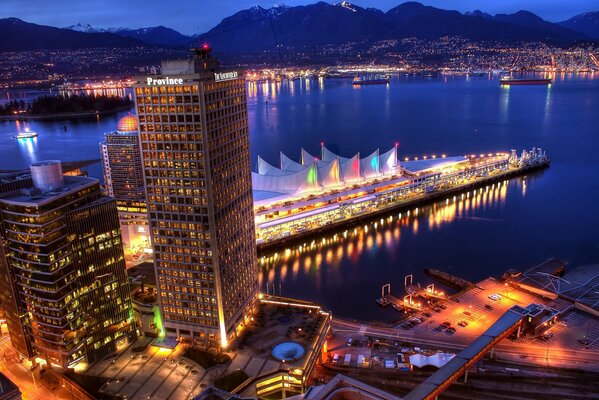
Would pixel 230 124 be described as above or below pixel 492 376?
above

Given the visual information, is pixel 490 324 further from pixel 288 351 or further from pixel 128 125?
pixel 128 125

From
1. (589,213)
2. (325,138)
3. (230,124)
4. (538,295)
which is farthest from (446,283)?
(325,138)

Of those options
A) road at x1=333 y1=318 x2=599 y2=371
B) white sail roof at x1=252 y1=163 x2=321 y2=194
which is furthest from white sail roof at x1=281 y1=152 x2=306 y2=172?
road at x1=333 y1=318 x2=599 y2=371

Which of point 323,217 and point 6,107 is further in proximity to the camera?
point 6,107

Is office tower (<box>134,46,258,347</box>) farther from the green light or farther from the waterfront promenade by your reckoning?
the waterfront promenade

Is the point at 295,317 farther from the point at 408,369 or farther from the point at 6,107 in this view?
the point at 6,107
